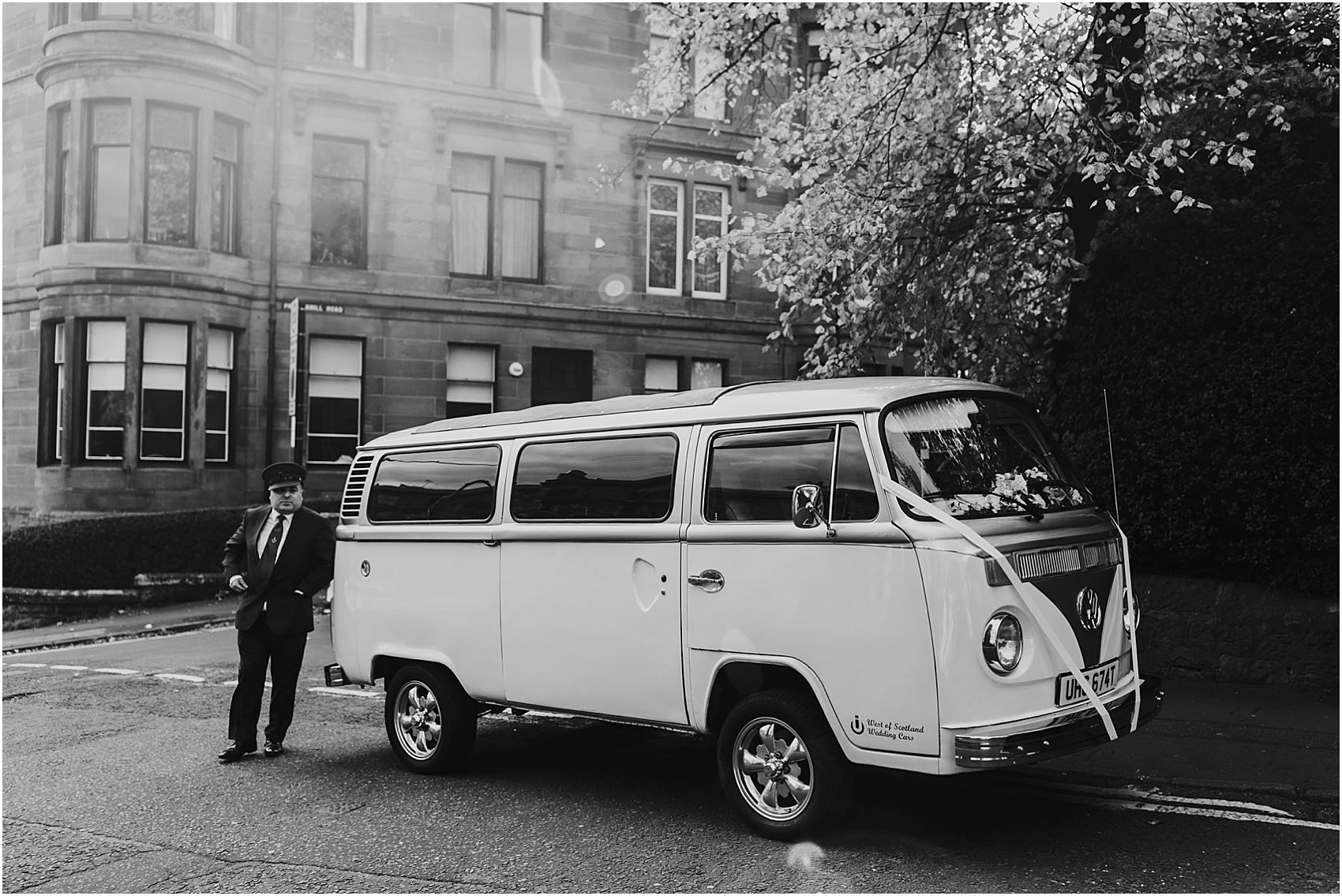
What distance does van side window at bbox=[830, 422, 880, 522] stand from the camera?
19.2ft

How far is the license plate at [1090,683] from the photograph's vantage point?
5816 mm

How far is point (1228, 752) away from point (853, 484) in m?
3.52

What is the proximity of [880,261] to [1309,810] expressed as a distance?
284 inches

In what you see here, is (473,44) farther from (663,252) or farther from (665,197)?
(663,252)

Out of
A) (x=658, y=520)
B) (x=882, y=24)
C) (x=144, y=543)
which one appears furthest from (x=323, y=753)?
(x=144, y=543)

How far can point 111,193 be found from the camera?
22547 millimetres

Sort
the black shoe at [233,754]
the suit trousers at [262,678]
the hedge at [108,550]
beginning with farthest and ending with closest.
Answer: the hedge at [108,550], the suit trousers at [262,678], the black shoe at [233,754]

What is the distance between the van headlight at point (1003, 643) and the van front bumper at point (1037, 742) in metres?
0.31

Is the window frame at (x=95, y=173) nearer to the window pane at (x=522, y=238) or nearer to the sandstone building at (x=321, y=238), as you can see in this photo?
the sandstone building at (x=321, y=238)

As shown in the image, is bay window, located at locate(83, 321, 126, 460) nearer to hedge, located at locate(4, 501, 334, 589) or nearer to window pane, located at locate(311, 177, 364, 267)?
hedge, located at locate(4, 501, 334, 589)

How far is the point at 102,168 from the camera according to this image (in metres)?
22.5

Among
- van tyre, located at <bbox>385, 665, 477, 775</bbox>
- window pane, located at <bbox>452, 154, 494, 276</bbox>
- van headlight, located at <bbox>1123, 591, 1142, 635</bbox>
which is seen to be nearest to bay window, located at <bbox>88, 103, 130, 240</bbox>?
window pane, located at <bbox>452, 154, 494, 276</bbox>

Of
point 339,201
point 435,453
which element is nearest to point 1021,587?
point 435,453

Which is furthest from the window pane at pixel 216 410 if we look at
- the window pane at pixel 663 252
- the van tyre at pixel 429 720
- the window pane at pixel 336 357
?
the van tyre at pixel 429 720
